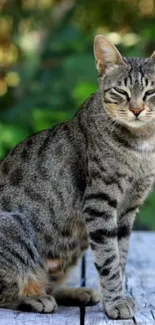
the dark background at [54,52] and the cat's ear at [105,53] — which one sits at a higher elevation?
the cat's ear at [105,53]

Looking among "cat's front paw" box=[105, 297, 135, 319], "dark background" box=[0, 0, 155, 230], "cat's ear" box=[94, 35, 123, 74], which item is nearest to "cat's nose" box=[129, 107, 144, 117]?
"cat's ear" box=[94, 35, 123, 74]

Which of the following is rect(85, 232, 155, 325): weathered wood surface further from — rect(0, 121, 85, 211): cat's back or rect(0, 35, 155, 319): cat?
rect(0, 121, 85, 211): cat's back

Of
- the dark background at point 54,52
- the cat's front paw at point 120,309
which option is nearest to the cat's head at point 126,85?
the cat's front paw at point 120,309

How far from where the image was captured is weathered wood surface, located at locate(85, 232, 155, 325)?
11.4 ft

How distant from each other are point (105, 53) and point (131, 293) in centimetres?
122

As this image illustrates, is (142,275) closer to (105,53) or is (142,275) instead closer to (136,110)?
(136,110)

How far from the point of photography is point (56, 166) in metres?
3.89

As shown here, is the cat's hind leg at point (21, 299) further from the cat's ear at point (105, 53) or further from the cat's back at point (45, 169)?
the cat's ear at point (105, 53)

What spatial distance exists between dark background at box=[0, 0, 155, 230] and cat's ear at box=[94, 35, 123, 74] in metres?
2.40

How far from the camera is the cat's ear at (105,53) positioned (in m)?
3.82

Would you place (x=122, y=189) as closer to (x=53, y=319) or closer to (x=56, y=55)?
(x=53, y=319)

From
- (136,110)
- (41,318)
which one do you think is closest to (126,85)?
(136,110)

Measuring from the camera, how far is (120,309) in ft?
11.5

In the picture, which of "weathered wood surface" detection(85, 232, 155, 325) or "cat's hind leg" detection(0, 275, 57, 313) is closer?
"weathered wood surface" detection(85, 232, 155, 325)
